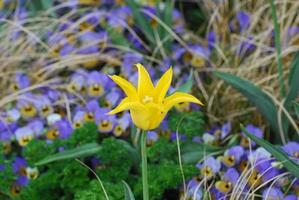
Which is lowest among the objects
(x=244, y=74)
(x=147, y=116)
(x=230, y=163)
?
(x=230, y=163)

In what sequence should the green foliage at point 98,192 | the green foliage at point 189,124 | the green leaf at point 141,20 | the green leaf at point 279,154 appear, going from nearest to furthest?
1. the green leaf at point 279,154
2. the green foliage at point 98,192
3. the green foliage at point 189,124
4. the green leaf at point 141,20

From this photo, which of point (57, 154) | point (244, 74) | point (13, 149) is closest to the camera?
point (57, 154)

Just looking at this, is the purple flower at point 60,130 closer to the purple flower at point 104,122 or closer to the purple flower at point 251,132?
the purple flower at point 104,122

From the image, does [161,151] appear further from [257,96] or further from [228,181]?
[257,96]

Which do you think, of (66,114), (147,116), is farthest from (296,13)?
(147,116)

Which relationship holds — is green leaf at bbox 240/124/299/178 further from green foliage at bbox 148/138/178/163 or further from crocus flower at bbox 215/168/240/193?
green foliage at bbox 148/138/178/163

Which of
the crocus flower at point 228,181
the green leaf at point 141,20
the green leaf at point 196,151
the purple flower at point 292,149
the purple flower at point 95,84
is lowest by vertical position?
the crocus flower at point 228,181

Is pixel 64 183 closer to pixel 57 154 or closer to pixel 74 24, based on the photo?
pixel 57 154

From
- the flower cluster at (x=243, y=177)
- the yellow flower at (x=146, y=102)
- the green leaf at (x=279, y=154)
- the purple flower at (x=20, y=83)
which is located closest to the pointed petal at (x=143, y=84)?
the yellow flower at (x=146, y=102)
